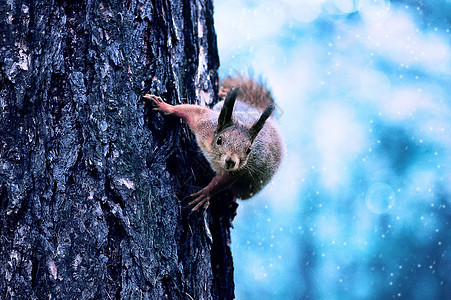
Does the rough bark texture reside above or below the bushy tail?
below

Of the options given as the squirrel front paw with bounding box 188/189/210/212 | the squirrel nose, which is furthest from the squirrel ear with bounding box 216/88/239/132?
the squirrel front paw with bounding box 188/189/210/212

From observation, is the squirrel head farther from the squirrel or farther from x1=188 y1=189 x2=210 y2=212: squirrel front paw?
x1=188 y1=189 x2=210 y2=212: squirrel front paw

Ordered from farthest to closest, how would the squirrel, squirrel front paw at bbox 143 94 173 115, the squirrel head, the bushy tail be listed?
the bushy tail < the squirrel head < the squirrel < squirrel front paw at bbox 143 94 173 115

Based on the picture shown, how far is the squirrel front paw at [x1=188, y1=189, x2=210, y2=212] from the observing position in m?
1.18

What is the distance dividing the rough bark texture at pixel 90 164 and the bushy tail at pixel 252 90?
2.37 feet

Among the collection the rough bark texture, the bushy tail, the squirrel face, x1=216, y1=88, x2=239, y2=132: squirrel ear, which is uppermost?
the bushy tail

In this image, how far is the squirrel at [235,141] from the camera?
130 cm

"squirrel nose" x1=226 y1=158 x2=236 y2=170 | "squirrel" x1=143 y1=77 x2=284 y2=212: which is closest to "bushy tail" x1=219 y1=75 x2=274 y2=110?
"squirrel" x1=143 y1=77 x2=284 y2=212

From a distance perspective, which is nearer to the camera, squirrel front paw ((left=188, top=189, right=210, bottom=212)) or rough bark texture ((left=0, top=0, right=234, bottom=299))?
rough bark texture ((left=0, top=0, right=234, bottom=299))

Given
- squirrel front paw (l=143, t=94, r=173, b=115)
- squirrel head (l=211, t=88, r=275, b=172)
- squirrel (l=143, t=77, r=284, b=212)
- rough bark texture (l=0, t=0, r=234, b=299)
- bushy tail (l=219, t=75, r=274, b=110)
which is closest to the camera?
rough bark texture (l=0, t=0, r=234, b=299)

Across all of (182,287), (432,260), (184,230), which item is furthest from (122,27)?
(432,260)

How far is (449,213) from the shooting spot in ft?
16.5

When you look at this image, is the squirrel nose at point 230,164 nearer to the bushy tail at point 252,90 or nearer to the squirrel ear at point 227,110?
the squirrel ear at point 227,110

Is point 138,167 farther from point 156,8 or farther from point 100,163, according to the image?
point 156,8
